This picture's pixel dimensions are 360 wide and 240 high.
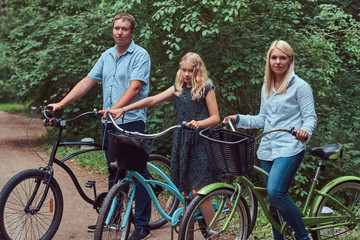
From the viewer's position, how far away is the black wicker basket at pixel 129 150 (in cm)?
362

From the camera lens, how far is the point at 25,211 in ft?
13.2

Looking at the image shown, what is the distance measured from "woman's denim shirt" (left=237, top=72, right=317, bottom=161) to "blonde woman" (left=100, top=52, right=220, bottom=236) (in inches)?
18.7

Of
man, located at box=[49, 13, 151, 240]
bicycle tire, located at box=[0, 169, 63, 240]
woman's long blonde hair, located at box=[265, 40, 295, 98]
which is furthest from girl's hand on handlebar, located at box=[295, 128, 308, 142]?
bicycle tire, located at box=[0, 169, 63, 240]

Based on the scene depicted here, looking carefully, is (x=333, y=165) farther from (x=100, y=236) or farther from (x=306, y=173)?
(x=100, y=236)

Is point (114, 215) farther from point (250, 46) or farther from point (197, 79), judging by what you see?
point (250, 46)

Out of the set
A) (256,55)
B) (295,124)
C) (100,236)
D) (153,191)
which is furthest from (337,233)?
(256,55)

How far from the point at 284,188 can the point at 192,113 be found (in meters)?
0.99

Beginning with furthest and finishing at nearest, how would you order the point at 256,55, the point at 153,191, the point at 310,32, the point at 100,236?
the point at 310,32
the point at 256,55
the point at 153,191
the point at 100,236

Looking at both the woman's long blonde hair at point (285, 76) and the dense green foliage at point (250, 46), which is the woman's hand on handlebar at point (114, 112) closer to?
the woman's long blonde hair at point (285, 76)

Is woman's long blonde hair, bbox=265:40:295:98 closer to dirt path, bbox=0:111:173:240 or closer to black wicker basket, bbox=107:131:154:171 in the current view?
black wicker basket, bbox=107:131:154:171

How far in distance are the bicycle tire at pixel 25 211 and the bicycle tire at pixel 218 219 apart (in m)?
1.29

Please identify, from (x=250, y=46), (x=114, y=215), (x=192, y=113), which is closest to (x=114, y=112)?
(x=192, y=113)

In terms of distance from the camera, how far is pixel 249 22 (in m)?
7.41

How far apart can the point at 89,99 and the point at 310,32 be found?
16.9ft
